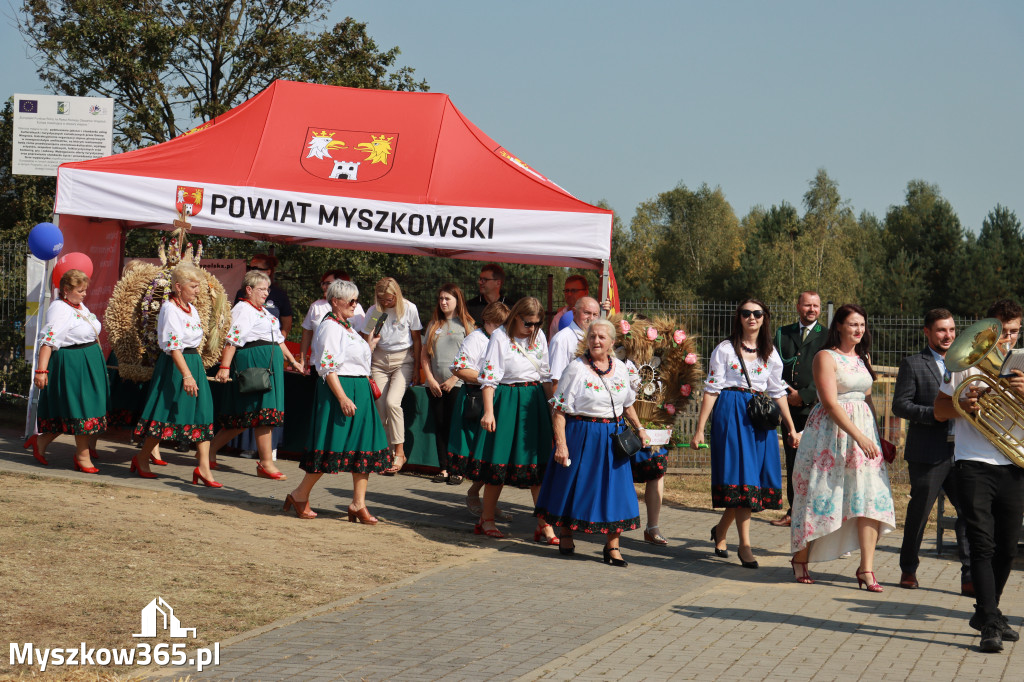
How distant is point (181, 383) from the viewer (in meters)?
9.19

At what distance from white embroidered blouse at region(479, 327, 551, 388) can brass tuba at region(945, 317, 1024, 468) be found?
3.33 metres

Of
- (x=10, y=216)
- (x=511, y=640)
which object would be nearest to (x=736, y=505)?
(x=511, y=640)

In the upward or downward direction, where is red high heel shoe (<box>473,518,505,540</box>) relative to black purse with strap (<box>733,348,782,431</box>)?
downward

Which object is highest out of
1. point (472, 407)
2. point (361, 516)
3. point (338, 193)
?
point (338, 193)

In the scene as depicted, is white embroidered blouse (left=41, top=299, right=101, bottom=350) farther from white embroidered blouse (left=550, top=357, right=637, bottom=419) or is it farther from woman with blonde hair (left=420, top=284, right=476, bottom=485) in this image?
white embroidered blouse (left=550, top=357, right=637, bottom=419)

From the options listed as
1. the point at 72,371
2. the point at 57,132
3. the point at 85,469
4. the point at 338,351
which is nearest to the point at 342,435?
the point at 338,351

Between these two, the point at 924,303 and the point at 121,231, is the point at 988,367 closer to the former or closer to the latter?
the point at 121,231

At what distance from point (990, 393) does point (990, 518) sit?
2.19 feet

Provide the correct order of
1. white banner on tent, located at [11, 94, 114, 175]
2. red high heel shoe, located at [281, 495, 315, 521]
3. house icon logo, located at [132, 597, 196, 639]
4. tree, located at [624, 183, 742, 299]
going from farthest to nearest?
tree, located at [624, 183, 742, 299]
white banner on tent, located at [11, 94, 114, 175]
red high heel shoe, located at [281, 495, 315, 521]
house icon logo, located at [132, 597, 196, 639]

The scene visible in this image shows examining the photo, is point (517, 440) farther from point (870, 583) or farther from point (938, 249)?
point (938, 249)

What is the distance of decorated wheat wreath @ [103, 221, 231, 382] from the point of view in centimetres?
978

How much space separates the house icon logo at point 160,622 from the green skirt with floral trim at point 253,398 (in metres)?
4.26

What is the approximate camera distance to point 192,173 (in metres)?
10.9

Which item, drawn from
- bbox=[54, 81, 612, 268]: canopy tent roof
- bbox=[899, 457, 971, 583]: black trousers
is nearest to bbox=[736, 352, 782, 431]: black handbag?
bbox=[899, 457, 971, 583]: black trousers
